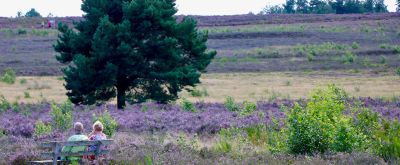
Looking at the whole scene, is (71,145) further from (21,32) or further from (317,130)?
(21,32)

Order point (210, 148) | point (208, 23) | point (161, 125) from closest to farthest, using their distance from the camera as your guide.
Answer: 1. point (210, 148)
2. point (161, 125)
3. point (208, 23)

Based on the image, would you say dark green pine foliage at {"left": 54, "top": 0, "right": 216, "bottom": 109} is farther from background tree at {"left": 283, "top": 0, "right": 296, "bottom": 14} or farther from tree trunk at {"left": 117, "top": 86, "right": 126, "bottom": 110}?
background tree at {"left": 283, "top": 0, "right": 296, "bottom": 14}

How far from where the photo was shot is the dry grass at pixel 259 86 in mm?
42500

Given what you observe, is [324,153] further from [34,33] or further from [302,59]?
[34,33]

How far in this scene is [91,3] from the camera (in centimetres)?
3419

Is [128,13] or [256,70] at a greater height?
[128,13]

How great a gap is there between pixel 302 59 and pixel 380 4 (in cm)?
8547

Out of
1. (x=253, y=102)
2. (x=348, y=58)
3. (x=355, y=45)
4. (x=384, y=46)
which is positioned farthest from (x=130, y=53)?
(x=355, y=45)

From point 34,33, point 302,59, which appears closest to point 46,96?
point 302,59

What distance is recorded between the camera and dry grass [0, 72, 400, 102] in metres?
42.5

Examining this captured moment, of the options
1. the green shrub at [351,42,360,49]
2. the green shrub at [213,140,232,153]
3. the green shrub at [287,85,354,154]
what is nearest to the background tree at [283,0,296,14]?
the green shrub at [351,42,360,49]

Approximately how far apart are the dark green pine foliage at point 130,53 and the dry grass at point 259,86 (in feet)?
21.9

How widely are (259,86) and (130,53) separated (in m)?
18.8

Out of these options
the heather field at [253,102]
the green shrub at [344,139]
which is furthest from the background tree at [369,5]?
the green shrub at [344,139]
